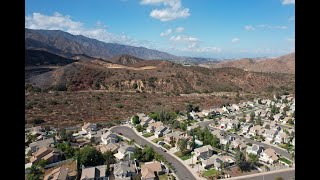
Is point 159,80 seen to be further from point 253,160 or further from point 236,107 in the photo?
point 253,160

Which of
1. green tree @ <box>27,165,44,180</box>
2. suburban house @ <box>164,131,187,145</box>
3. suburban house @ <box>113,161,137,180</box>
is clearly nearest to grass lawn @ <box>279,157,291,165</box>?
suburban house @ <box>164,131,187,145</box>

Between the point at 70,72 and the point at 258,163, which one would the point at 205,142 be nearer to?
the point at 258,163

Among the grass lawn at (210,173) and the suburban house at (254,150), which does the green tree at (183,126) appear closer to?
the suburban house at (254,150)

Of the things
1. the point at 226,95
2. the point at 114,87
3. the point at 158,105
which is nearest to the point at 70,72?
the point at 114,87

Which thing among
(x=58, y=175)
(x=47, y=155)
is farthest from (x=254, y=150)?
(x=47, y=155)

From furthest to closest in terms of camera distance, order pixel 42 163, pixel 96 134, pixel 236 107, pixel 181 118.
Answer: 1. pixel 236 107
2. pixel 181 118
3. pixel 96 134
4. pixel 42 163

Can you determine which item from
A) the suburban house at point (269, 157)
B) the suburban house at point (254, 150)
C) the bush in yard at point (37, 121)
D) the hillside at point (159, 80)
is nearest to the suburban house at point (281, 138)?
the suburban house at point (254, 150)

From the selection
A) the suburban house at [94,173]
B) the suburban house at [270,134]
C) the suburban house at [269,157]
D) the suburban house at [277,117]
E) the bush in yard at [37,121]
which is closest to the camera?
the suburban house at [94,173]
